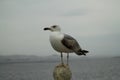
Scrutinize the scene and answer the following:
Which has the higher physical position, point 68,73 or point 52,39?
point 52,39

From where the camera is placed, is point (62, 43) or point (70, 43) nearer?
point (62, 43)

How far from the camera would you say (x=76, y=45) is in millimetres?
9406

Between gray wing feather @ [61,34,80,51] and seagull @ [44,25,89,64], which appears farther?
gray wing feather @ [61,34,80,51]

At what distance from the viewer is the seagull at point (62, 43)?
8.94m

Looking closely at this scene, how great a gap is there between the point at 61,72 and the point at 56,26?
127 centimetres

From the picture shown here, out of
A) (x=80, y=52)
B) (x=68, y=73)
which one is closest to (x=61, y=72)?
(x=68, y=73)

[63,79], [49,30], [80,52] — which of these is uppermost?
[49,30]

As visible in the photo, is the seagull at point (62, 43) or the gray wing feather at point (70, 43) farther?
the gray wing feather at point (70, 43)

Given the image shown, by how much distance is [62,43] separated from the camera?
9.16 metres

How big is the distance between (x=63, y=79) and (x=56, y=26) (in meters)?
1.45

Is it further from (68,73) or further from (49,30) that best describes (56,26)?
(68,73)

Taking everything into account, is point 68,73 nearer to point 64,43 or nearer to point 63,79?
point 63,79

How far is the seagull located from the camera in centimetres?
894

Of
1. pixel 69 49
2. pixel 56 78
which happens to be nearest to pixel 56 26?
pixel 69 49
